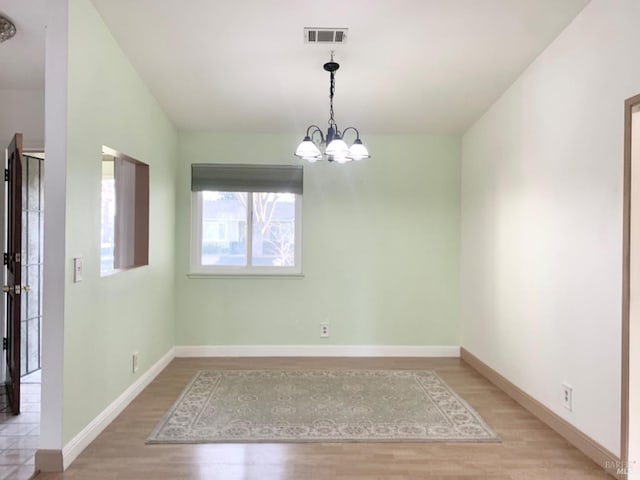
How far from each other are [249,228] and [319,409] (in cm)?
214

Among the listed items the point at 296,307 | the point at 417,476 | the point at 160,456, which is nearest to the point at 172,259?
the point at 296,307

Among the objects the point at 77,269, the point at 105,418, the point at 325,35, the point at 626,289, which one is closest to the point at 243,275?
the point at 105,418

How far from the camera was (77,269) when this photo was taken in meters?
2.32

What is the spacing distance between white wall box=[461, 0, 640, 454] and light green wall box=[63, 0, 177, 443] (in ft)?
10.2

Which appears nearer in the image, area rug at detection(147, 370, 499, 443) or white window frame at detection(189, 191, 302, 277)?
area rug at detection(147, 370, 499, 443)

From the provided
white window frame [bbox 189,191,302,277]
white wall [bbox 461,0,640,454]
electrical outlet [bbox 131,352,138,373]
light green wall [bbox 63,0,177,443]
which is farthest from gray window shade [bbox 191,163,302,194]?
white wall [bbox 461,0,640,454]

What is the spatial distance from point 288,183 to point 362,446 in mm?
2755

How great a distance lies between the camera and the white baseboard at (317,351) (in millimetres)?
4285

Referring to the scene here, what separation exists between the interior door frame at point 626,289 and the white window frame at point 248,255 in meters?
2.92

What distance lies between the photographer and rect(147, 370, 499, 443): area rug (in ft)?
8.54

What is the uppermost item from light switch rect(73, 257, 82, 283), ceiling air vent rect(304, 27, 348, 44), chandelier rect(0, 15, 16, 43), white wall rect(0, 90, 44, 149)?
ceiling air vent rect(304, 27, 348, 44)

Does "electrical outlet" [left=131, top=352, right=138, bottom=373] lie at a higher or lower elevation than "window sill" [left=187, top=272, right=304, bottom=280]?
lower

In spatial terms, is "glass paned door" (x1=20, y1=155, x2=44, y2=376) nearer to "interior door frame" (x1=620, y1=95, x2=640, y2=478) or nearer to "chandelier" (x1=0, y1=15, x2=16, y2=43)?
"chandelier" (x1=0, y1=15, x2=16, y2=43)

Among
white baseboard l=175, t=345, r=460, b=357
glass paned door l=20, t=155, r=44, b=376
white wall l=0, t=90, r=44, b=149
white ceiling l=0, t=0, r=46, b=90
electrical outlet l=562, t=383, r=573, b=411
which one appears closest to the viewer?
white ceiling l=0, t=0, r=46, b=90
